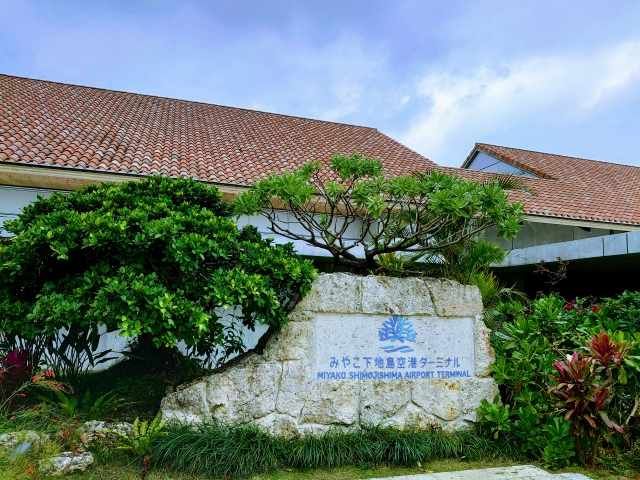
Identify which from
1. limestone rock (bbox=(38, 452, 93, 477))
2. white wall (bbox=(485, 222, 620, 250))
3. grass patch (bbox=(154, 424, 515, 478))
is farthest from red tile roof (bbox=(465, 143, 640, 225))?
limestone rock (bbox=(38, 452, 93, 477))

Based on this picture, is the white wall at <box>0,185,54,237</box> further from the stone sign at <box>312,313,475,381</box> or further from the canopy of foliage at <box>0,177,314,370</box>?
the stone sign at <box>312,313,475,381</box>

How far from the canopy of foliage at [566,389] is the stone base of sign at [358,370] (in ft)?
1.04

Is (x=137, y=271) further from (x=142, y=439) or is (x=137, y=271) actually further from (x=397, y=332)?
(x=397, y=332)

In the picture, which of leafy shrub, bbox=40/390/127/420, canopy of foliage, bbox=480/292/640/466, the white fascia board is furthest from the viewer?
the white fascia board

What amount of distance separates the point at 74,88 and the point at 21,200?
6.57 m

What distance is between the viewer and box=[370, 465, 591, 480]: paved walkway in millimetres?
4570

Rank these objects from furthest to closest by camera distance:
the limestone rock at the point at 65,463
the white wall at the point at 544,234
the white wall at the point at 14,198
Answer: the white wall at the point at 544,234
the white wall at the point at 14,198
the limestone rock at the point at 65,463

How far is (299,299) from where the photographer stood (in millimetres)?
5328

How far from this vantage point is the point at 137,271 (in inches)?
187

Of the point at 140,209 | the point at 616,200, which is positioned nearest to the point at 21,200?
the point at 140,209

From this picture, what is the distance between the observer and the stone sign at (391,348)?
210 inches

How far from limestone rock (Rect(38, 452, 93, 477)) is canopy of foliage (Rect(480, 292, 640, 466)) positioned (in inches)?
143

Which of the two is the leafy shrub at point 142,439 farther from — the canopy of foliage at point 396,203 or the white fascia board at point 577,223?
the white fascia board at point 577,223

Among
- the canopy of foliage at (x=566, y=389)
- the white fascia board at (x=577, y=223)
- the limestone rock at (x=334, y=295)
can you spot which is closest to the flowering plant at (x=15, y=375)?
the limestone rock at (x=334, y=295)
